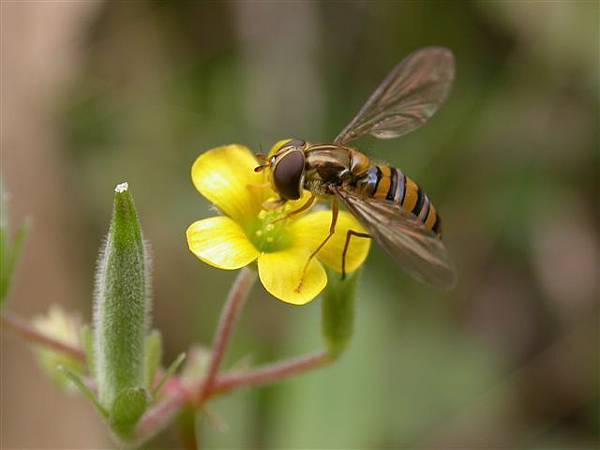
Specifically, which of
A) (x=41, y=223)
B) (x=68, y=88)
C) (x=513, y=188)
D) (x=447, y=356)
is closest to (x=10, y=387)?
(x=41, y=223)

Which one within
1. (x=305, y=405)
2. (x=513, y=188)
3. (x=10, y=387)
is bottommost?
→ (x=10, y=387)

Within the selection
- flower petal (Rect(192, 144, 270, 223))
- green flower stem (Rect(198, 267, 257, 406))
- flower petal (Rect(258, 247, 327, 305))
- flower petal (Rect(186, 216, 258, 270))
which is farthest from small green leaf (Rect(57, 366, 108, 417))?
flower petal (Rect(192, 144, 270, 223))

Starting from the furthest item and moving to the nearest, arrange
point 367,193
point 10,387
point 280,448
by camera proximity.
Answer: point 10,387
point 280,448
point 367,193

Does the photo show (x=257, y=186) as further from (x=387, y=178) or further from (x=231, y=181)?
(x=387, y=178)

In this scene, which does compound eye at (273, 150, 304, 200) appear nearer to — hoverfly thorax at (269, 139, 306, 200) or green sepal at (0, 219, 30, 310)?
hoverfly thorax at (269, 139, 306, 200)

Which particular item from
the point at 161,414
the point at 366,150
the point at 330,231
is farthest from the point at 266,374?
the point at 366,150

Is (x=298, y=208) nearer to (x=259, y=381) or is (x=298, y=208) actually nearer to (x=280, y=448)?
(x=259, y=381)

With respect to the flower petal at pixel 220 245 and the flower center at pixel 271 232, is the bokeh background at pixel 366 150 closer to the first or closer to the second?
the flower center at pixel 271 232
